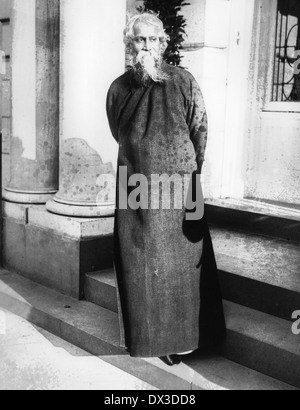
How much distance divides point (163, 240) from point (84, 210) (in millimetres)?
1455

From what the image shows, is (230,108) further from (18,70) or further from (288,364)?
(288,364)

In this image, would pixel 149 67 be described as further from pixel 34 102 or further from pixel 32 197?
pixel 32 197

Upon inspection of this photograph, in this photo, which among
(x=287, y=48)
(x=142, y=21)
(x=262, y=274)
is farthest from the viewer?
(x=287, y=48)

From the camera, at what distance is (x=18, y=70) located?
5379 mm

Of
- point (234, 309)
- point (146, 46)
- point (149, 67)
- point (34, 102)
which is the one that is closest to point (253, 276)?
point (234, 309)

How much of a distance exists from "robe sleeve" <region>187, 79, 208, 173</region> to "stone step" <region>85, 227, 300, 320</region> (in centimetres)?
99

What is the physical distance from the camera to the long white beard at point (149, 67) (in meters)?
3.36

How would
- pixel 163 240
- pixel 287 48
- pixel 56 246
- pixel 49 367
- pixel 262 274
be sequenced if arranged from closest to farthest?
1. pixel 163 240
2. pixel 49 367
3. pixel 262 274
4. pixel 56 246
5. pixel 287 48

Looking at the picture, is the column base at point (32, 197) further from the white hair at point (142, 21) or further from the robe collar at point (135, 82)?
the white hair at point (142, 21)

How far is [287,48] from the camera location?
529 centimetres

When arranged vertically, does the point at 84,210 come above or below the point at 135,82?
below

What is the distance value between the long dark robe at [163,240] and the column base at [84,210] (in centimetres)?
119
